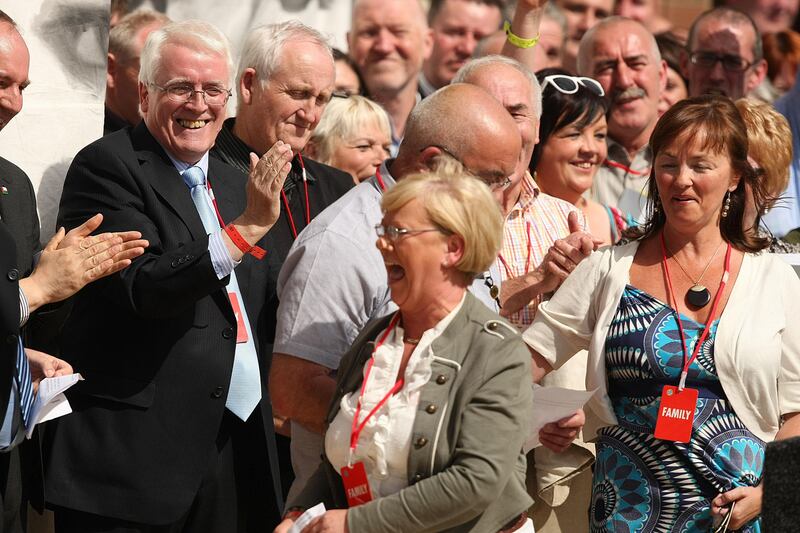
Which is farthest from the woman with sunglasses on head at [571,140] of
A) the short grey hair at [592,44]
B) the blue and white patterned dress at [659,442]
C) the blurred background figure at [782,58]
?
the blurred background figure at [782,58]

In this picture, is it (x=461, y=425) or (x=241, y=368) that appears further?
(x=241, y=368)

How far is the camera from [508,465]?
3018 mm

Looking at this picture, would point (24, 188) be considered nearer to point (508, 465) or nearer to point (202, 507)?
point (202, 507)

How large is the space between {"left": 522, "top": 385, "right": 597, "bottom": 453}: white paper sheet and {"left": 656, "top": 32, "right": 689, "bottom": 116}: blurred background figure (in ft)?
12.5

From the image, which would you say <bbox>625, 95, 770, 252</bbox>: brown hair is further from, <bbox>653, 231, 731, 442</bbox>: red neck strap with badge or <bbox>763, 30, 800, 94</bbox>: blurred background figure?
<bbox>763, 30, 800, 94</bbox>: blurred background figure

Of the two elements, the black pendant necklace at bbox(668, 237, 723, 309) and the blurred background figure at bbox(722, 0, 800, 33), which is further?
the blurred background figure at bbox(722, 0, 800, 33)

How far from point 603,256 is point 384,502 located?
135cm

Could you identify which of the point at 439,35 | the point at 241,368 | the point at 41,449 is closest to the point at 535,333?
the point at 241,368

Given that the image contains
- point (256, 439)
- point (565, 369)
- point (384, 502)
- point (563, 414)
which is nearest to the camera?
point (384, 502)

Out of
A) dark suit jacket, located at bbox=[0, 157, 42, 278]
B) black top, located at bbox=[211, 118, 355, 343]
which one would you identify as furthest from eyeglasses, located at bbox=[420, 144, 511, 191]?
dark suit jacket, located at bbox=[0, 157, 42, 278]

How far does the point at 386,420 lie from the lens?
308 centimetres

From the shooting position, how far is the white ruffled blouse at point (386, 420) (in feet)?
10.1

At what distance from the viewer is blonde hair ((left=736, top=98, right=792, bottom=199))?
15.0 ft

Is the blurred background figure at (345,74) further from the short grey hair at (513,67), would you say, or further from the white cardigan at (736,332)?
the white cardigan at (736,332)
